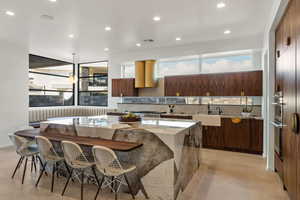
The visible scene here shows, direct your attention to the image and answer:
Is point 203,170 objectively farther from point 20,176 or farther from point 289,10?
point 20,176

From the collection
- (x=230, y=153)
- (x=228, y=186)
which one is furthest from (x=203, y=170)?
(x=230, y=153)

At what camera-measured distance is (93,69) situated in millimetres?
8312

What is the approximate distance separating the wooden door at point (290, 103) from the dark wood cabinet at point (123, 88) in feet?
15.2

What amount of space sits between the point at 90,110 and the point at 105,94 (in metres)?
0.91

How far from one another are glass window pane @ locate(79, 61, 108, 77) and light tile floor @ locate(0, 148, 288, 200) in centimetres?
478

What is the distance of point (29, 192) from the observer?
9.37 ft

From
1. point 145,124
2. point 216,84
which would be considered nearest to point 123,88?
point 216,84

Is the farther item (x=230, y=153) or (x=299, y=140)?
(x=230, y=153)

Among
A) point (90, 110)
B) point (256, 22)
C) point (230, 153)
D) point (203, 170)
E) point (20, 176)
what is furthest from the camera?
point (90, 110)

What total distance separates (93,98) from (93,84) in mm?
606

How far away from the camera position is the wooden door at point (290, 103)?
7.97 feet

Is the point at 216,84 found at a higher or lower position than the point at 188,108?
higher

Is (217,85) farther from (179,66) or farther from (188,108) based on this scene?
(179,66)

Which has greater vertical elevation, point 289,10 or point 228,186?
point 289,10
